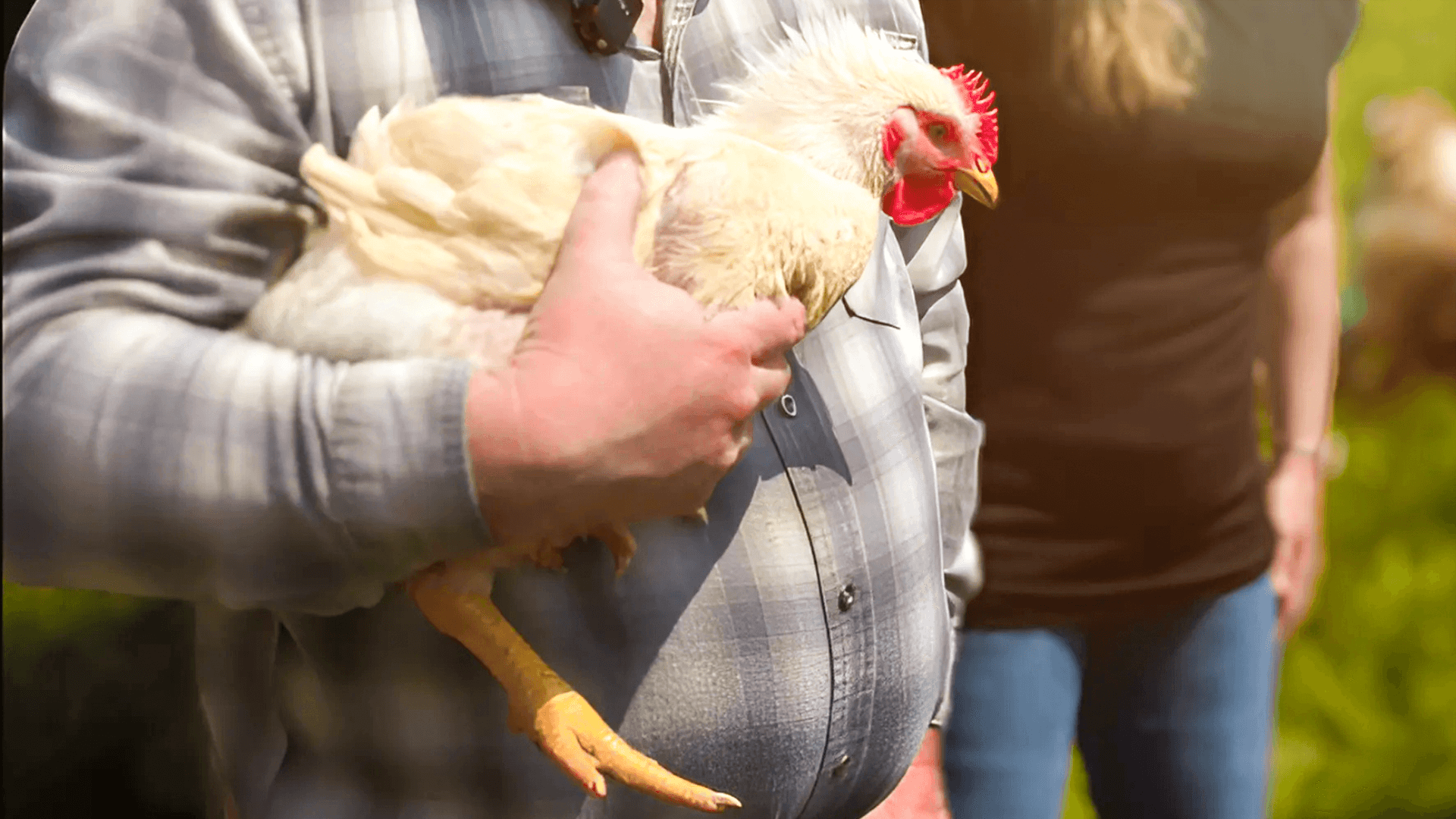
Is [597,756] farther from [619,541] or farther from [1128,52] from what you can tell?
[1128,52]

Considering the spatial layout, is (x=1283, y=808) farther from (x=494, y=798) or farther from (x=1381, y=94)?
(x=494, y=798)

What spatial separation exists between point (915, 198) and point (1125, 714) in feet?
2.33

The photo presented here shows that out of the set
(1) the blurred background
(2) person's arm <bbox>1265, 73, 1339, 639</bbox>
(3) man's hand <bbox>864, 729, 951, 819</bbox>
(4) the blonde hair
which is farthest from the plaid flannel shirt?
(1) the blurred background

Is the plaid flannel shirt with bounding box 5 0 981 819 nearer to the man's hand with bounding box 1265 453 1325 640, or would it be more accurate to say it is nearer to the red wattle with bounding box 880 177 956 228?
the red wattle with bounding box 880 177 956 228

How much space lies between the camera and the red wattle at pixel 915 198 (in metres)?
0.63

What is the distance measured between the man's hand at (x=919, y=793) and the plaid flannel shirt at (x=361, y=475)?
0.38 feet

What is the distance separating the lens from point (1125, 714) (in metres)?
1.20

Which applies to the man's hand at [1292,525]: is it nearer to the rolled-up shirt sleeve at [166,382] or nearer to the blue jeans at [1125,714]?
the blue jeans at [1125,714]

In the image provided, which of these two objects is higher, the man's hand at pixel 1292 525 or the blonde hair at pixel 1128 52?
the blonde hair at pixel 1128 52

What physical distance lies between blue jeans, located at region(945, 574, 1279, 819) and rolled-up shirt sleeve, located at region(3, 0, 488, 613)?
2.32 ft

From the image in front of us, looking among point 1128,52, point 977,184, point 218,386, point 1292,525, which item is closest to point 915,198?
point 977,184

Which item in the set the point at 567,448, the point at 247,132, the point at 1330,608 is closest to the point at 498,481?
the point at 567,448

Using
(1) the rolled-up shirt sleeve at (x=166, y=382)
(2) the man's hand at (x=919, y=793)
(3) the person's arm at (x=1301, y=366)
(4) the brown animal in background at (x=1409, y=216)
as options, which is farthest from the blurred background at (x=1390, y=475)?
(1) the rolled-up shirt sleeve at (x=166, y=382)

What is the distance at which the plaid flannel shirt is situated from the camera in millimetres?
516
